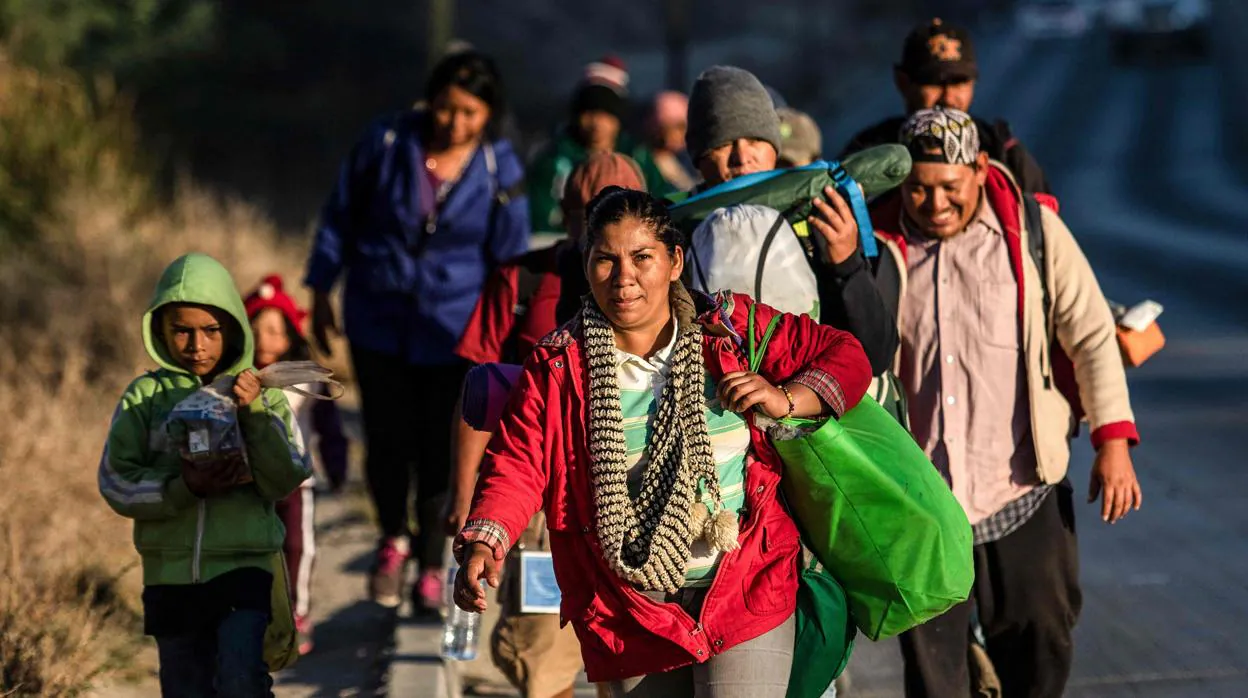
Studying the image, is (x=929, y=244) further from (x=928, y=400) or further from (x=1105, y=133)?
(x=1105, y=133)

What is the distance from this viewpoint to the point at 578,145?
8500mm

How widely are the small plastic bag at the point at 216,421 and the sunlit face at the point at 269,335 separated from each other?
1733 millimetres

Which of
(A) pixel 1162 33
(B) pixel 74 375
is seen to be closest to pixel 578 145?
(B) pixel 74 375

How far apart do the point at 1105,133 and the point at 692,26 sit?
25.9 meters

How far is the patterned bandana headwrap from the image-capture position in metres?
4.59

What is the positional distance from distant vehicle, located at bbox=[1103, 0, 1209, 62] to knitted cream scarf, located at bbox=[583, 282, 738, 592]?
4991 cm

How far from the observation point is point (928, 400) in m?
4.69

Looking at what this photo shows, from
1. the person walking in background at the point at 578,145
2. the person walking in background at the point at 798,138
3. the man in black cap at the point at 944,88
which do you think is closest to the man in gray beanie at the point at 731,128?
the man in black cap at the point at 944,88

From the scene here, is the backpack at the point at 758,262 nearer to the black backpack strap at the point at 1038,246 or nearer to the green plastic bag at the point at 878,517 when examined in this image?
the green plastic bag at the point at 878,517

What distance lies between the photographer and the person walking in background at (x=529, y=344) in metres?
4.84

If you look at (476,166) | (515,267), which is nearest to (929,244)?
(515,267)

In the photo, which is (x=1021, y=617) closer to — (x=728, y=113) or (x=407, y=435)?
(x=728, y=113)

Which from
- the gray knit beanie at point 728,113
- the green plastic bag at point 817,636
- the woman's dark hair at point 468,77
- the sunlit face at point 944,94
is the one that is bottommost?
the green plastic bag at point 817,636

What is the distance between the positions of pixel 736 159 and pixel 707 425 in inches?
48.8
